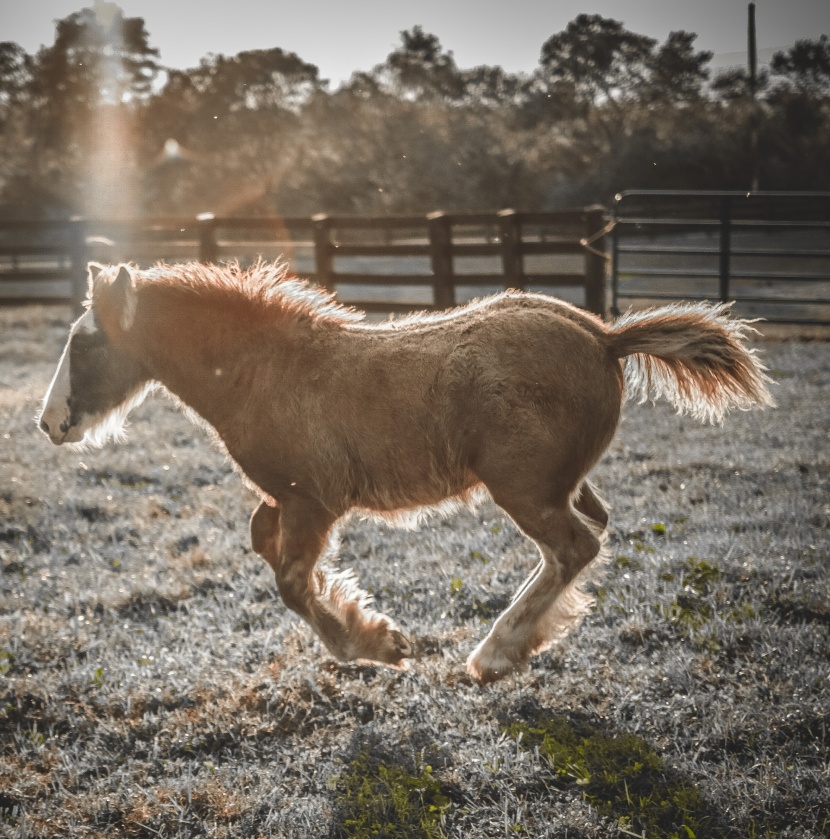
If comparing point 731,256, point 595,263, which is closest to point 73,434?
point 595,263

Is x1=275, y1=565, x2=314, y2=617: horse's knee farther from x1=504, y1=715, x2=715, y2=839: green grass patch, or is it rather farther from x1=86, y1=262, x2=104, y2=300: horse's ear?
x1=86, y1=262, x2=104, y2=300: horse's ear

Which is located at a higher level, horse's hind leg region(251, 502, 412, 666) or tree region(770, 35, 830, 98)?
tree region(770, 35, 830, 98)

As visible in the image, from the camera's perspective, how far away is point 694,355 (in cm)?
373

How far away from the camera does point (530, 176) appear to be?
39250 millimetres

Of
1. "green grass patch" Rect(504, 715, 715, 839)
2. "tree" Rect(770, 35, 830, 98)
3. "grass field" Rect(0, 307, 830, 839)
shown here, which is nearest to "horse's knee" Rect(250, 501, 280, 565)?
"grass field" Rect(0, 307, 830, 839)

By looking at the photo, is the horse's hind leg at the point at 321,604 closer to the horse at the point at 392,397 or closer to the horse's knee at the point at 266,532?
the horse at the point at 392,397

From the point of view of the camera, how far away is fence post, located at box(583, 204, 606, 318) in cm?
1172

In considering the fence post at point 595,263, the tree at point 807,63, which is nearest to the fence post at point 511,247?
the fence post at point 595,263

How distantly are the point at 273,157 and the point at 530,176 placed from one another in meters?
15.2

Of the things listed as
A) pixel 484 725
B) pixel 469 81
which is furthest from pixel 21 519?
pixel 469 81

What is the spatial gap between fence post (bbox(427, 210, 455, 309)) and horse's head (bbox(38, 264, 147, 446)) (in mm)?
8803

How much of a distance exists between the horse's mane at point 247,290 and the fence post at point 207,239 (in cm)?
1058

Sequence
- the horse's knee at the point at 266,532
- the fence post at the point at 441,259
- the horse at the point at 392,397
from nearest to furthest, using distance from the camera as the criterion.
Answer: the horse at the point at 392,397
the horse's knee at the point at 266,532
the fence post at the point at 441,259

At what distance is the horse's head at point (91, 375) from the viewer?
389 cm
